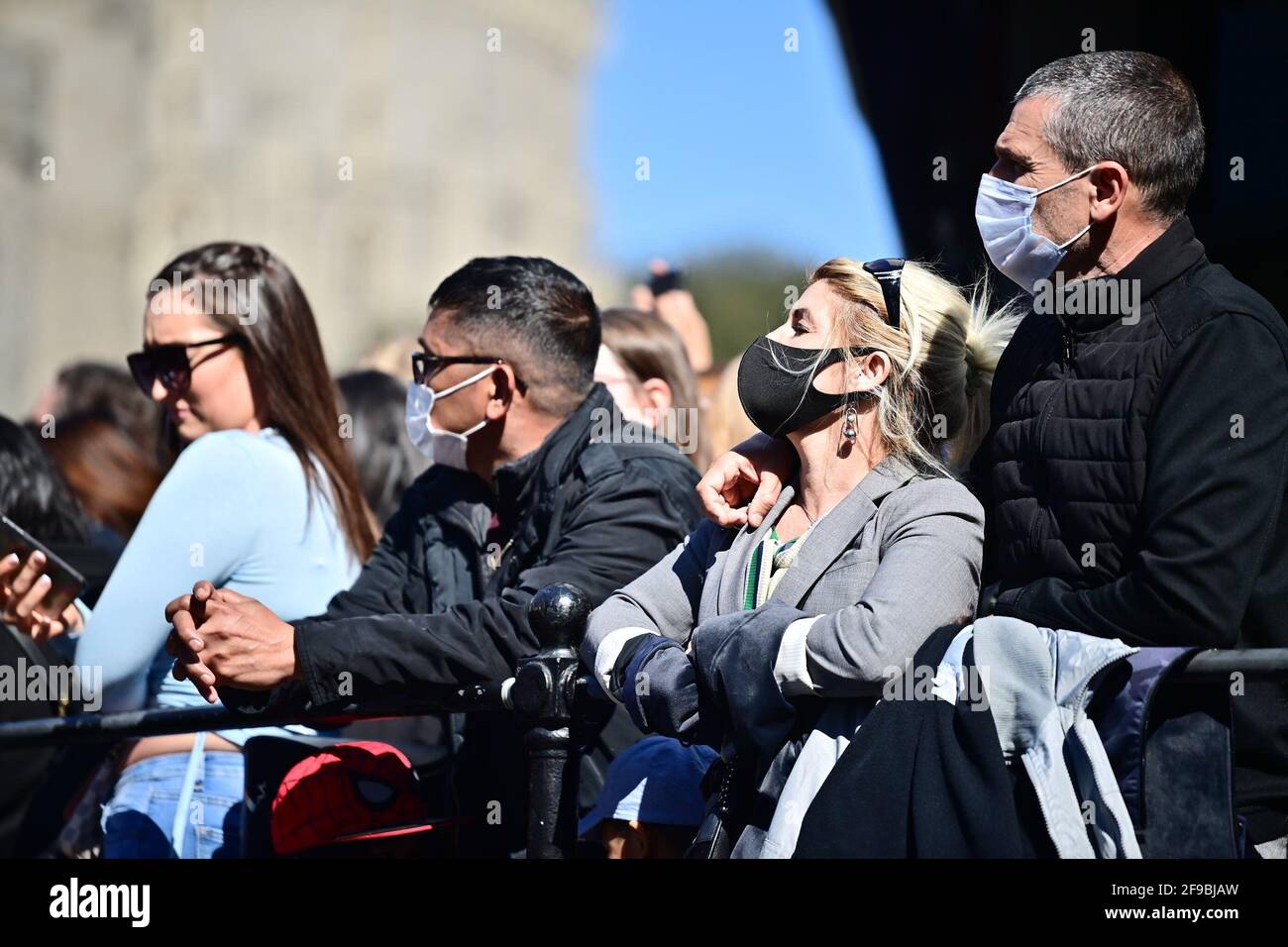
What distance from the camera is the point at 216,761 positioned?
3969 millimetres

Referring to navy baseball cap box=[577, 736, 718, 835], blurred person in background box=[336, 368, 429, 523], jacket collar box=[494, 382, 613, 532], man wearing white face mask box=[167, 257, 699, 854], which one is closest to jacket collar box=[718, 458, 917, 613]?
navy baseball cap box=[577, 736, 718, 835]

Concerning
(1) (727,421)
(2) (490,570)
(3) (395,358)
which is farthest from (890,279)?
(3) (395,358)

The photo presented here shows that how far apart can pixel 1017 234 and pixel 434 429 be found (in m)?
1.68

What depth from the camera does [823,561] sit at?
299 cm

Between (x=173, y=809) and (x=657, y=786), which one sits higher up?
(x=657, y=786)

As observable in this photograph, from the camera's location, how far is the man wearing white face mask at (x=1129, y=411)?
8.81ft

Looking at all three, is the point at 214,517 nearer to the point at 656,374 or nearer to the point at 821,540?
the point at 821,540

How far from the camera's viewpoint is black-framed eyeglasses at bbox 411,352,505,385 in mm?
4223

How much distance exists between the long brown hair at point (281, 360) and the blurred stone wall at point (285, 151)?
38.9 meters

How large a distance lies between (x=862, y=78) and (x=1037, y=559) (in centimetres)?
420

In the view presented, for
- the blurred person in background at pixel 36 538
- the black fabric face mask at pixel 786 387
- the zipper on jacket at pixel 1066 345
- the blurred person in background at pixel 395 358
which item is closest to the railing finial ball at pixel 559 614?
the black fabric face mask at pixel 786 387

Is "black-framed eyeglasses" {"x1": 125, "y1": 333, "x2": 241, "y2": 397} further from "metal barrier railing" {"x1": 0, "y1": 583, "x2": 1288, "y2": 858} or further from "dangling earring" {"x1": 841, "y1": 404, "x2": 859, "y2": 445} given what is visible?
"dangling earring" {"x1": 841, "y1": 404, "x2": 859, "y2": 445}

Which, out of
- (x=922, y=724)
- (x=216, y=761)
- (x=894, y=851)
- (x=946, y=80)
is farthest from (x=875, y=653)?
→ (x=946, y=80)
